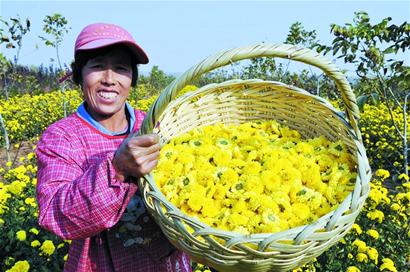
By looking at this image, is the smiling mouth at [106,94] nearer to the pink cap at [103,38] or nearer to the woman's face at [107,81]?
the woman's face at [107,81]

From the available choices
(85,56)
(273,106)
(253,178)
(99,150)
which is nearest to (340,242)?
(273,106)

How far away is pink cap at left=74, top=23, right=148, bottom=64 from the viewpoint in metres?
1.27

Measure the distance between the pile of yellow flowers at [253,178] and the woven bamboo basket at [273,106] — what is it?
0.29 ft

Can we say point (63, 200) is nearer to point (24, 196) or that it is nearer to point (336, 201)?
point (336, 201)

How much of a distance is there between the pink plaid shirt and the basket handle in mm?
167

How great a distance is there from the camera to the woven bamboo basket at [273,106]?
39.5 inches


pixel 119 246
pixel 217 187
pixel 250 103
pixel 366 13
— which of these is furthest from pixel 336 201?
pixel 366 13

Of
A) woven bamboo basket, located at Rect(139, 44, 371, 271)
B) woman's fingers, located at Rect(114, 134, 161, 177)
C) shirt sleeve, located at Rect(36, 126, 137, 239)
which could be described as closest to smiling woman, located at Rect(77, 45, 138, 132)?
woven bamboo basket, located at Rect(139, 44, 371, 271)

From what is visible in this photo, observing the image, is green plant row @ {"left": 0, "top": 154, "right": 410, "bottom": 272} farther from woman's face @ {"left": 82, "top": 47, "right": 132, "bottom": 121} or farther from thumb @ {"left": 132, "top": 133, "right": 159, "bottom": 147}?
thumb @ {"left": 132, "top": 133, "right": 159, "bottom": 147}

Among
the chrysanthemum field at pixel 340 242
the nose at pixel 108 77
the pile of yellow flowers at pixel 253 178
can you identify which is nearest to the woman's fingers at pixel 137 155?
the pile of yellow flowers at pixel 253 178

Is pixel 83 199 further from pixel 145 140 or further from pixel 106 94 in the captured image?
pixel 106 94

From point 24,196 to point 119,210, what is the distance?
2433 mm

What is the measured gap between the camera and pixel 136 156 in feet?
3.29

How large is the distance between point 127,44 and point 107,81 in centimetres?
13
